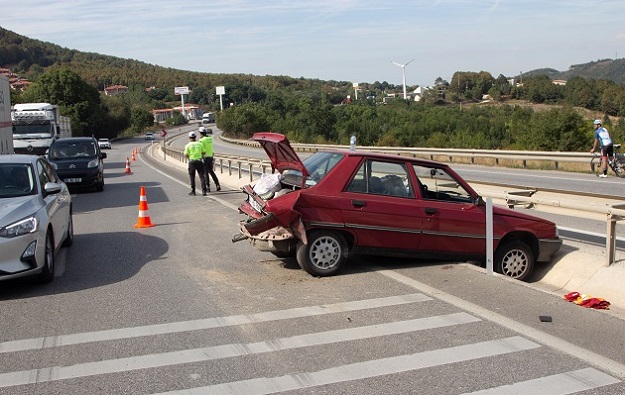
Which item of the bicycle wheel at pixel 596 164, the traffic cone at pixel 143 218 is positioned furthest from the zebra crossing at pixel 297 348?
the bicycle wheel at pixel 596 164

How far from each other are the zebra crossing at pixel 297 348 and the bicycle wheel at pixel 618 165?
18.7 meters

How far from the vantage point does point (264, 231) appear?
821 centimetres

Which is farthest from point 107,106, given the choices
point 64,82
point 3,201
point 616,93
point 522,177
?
point 3,201

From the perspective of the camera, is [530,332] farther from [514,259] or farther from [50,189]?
[50,189]

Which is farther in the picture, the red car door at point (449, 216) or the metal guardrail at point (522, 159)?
the red car door at point (449, 216)

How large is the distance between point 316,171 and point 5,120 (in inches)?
650

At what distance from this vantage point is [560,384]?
4.86m

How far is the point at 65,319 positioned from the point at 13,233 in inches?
57.2

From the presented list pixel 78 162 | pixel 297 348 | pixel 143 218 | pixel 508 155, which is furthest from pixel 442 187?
pixel 508 155

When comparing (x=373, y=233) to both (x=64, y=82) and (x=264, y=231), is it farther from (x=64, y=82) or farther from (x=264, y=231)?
(x=64, y=82)

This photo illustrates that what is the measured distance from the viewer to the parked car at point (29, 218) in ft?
24.5

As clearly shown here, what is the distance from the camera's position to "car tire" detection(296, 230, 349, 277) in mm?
8211

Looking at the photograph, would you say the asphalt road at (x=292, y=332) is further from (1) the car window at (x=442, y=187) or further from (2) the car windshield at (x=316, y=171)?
(2) the car windshield at (x=316, y=171)

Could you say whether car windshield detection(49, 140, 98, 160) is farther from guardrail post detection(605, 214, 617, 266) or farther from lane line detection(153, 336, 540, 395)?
lane line detection(153, 336, 540, 395)
